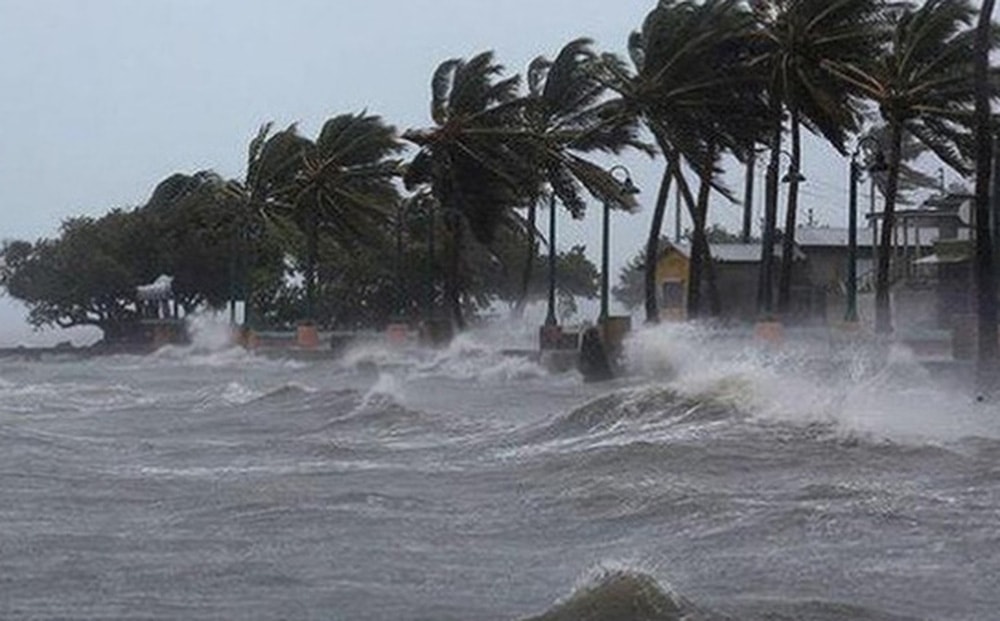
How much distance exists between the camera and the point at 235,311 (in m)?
59.9

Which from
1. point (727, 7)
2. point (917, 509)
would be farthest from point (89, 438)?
point (727, 7)

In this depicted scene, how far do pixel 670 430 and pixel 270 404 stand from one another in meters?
8.80

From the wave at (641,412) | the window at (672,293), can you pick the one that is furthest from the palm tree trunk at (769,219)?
the wave at (641,412)

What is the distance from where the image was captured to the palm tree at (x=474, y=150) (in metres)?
51.0

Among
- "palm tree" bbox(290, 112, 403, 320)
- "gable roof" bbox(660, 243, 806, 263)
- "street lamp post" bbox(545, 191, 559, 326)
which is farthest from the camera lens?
"palm tree" bbox(290, 112, 403, 320)

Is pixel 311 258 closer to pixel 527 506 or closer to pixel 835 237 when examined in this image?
pixel 835 237

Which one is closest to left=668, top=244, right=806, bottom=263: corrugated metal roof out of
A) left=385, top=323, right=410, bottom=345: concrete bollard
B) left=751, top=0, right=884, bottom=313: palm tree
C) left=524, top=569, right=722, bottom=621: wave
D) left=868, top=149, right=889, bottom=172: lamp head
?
left=385, top=323, right=410, bottom=345: concrete bollard

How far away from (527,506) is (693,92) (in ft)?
103

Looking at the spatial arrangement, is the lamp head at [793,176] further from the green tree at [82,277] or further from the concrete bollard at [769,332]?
the green tree at [82,277]

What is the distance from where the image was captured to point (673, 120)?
4284 centimetres

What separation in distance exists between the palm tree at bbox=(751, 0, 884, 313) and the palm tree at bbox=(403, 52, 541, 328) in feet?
39.1

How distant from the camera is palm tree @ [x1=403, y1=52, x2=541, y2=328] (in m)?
51.0

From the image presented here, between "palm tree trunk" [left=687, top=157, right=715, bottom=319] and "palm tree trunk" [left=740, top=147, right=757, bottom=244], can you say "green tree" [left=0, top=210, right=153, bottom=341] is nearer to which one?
"palm tree trunk" [left=740, top=147, right=757, bottom=244]

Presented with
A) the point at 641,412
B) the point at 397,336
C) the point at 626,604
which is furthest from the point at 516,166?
the point at 626,604
